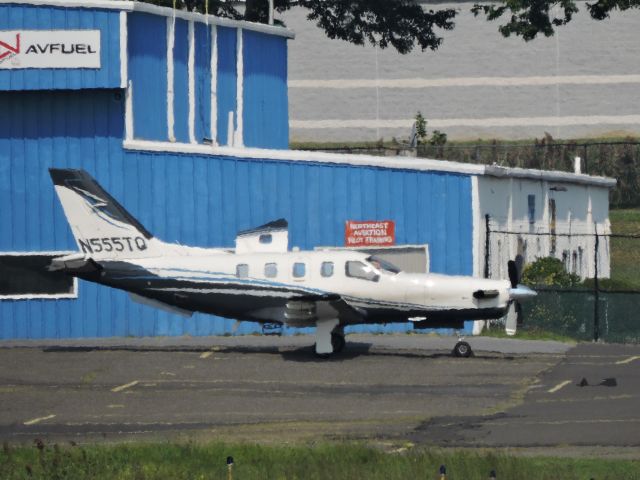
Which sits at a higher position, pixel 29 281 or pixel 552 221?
pixel 552 221

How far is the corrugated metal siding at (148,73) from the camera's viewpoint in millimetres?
37906

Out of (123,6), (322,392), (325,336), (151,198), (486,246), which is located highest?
(123,6)

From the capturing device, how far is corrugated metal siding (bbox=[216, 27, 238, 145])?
4138cm

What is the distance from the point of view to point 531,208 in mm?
42594

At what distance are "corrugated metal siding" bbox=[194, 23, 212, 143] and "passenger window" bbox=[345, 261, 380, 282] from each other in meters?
9.68

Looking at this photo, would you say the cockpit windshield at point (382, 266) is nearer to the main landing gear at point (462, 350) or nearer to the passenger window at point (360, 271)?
the passenger window at point (360, 271)

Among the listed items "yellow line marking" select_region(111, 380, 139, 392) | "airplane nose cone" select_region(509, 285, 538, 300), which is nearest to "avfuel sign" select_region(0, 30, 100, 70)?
"yellow line marking" select_region(111, 380, 139, 392)

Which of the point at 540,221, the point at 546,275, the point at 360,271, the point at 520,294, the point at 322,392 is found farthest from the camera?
the point at 540,221

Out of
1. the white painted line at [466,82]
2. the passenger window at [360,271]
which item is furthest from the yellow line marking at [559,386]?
the white painted line at [466,82]

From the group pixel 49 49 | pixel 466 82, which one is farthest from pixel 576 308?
pixel 466 82

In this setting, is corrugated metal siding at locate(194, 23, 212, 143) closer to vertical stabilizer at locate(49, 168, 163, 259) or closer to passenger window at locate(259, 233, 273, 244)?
vertical stabilizer at locate(49, 168, 163, 259)

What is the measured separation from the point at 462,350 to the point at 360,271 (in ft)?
9.53

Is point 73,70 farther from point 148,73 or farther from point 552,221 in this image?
point 552,221

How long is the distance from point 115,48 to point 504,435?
1803cm
